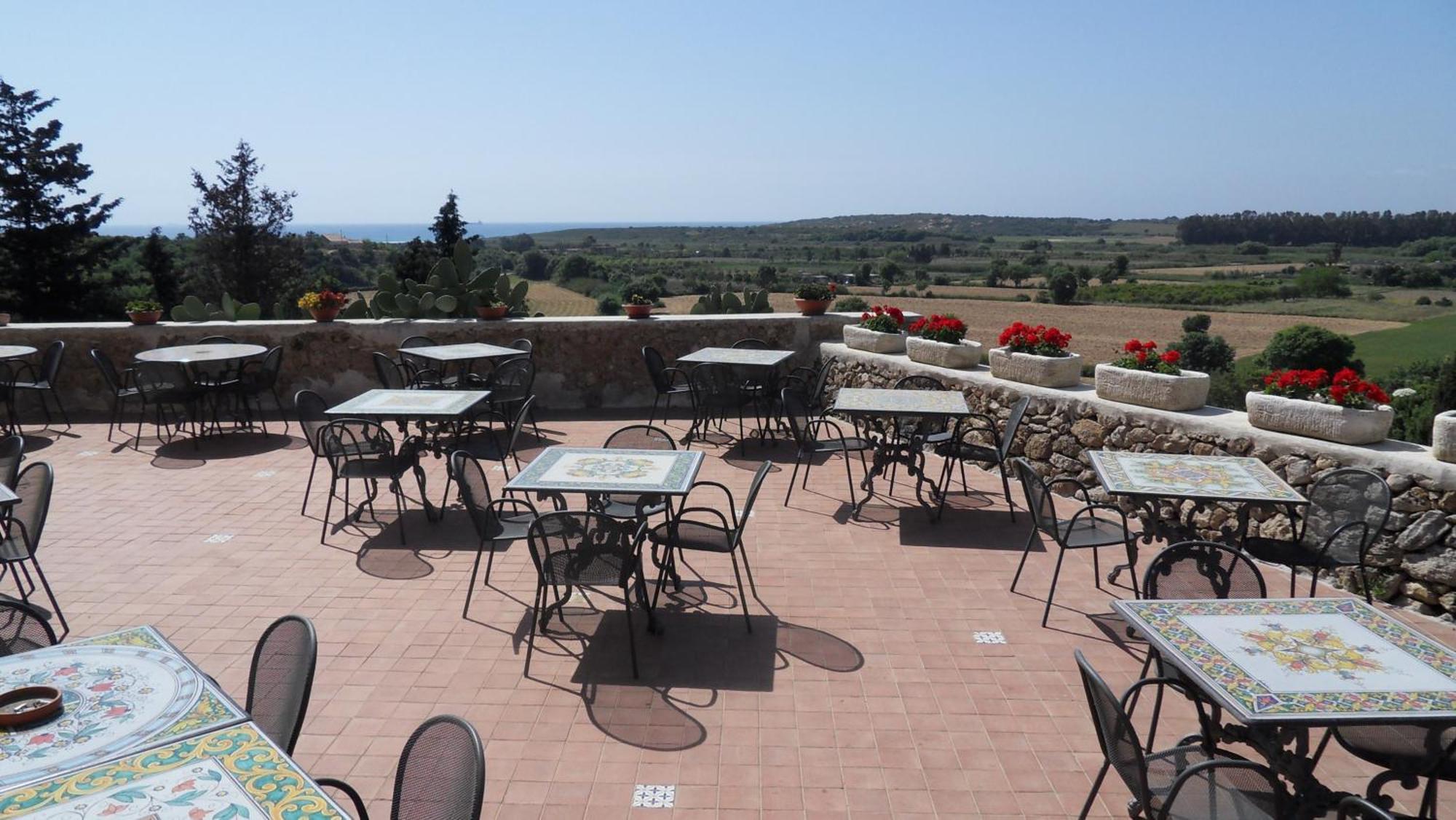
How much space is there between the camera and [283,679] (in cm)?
230

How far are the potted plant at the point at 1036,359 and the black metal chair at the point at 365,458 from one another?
377 centimetres

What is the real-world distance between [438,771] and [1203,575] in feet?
8.07

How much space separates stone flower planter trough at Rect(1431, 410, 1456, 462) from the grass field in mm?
21888

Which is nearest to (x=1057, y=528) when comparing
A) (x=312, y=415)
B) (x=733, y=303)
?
(x=312, y=415)

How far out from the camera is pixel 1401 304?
37938mm

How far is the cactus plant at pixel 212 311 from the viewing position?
842 cm

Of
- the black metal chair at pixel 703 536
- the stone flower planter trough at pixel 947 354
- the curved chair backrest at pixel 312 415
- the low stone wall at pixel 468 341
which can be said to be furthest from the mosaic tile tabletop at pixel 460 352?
the black metal chair at pixel 703 536

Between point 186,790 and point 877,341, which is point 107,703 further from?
point 877,341

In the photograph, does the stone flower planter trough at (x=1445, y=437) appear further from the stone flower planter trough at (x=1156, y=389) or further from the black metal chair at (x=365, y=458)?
the black metal chair at (x=365, y=458)

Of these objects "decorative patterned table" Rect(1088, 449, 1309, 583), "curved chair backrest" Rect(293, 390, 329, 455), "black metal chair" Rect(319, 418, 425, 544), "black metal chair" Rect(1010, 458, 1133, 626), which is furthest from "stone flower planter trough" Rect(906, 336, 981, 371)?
"curved chair backrest" Rect(293, 390, 329, 455)

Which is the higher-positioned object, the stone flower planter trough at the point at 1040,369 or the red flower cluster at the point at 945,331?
the red flower cluster at the point at 945,331

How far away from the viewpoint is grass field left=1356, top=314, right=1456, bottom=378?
79.4 feet

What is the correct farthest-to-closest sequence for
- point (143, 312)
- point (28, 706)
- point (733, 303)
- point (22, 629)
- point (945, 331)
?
point (733, 303) < point (143, 312) < point (945, 331) < point (22, 629) < point (28, 706)

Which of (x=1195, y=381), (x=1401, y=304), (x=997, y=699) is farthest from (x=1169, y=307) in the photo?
(x=997, y=699)
